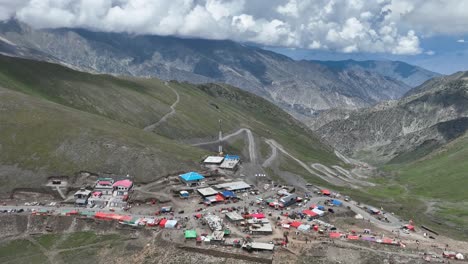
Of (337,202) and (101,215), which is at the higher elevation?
(337,202)

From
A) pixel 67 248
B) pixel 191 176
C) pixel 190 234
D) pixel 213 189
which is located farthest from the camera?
pixel 191 176

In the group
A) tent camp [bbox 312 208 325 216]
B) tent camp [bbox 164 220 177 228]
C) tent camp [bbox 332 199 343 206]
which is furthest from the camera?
tent camp [bbox 332 199 343 206]

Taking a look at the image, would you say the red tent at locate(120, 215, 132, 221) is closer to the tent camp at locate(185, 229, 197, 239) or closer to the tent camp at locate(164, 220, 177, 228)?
the tent camp at locate(164, 220, 177, 228)

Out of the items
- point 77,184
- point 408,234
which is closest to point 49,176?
point 77,184

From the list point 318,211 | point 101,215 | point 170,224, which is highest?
point 318,211

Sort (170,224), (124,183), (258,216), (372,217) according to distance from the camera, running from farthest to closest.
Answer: (124,183) → (372,217) → (258,216) → (170,224)

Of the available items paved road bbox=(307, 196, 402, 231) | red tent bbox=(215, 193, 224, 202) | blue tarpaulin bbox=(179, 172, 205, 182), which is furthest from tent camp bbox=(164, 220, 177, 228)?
paved road bbox=(307, 196, 402, 231)

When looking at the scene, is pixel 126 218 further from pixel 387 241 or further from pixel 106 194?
pixel 387 241

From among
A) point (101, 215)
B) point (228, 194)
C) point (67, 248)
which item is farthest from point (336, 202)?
point (67, 248)
